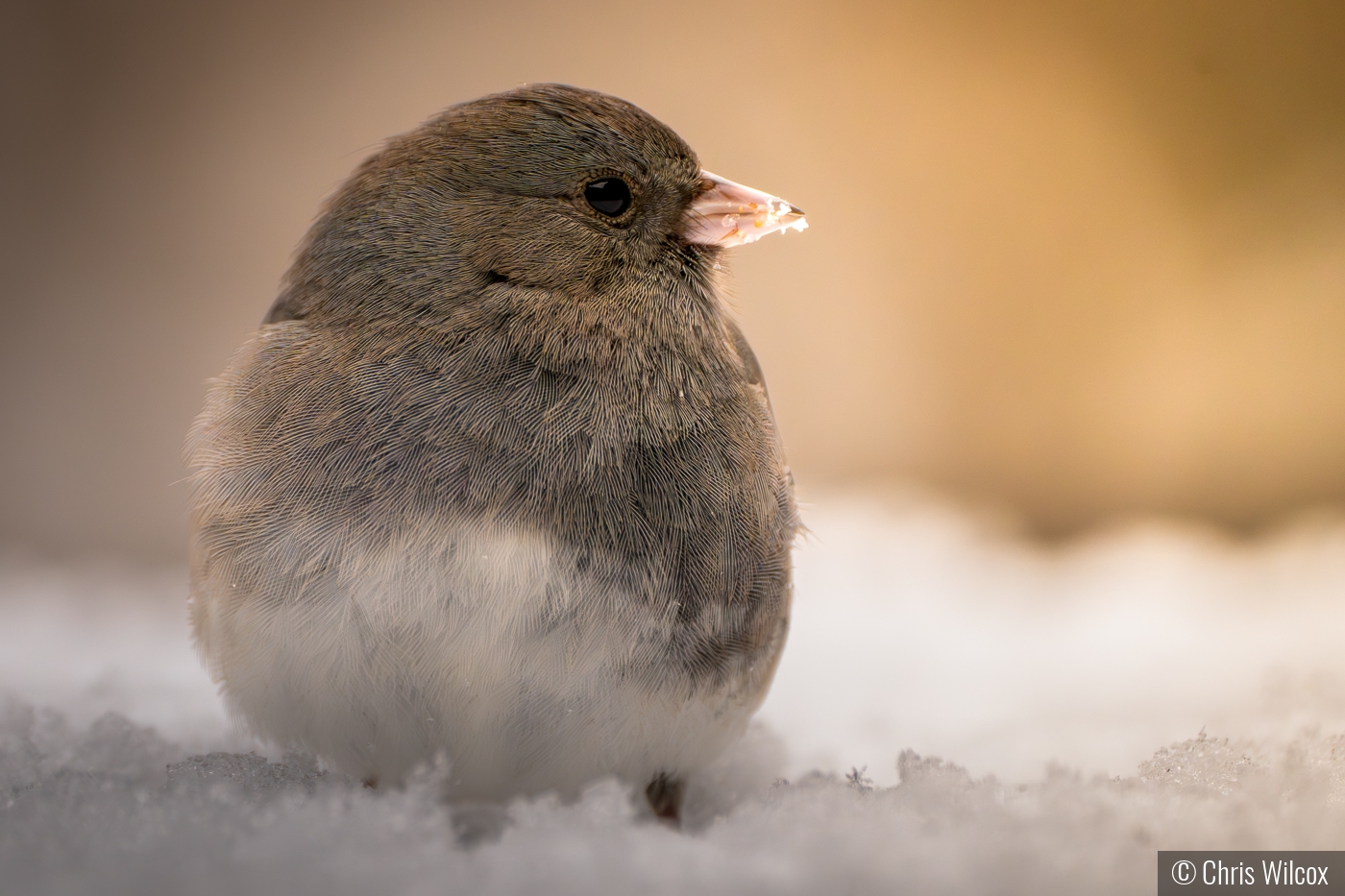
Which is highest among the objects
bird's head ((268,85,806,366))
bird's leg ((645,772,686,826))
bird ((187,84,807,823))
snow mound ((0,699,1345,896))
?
bird's head ((268,85,806,366))

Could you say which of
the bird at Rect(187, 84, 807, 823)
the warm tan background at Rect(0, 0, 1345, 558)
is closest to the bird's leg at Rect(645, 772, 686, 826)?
the bird at Rect(187, 84, 807, 823)

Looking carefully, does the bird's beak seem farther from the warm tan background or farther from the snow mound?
the warm tan background

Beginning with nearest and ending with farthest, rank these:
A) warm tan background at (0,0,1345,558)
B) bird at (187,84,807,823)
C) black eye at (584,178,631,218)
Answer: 1. bird at (187,84,807,823)
2. black eye at (584,178,631,218)
3. warm tan background at (0,0,1345,558)

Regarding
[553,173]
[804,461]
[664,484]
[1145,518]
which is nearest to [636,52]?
[804,461]

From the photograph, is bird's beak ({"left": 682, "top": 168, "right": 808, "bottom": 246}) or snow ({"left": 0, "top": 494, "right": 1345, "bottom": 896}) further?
bird's beak ({"left": 682, "top": 168, "right": 808, "bottom": 246})

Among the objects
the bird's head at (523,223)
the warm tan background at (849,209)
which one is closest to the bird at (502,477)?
the bird's head at (523,223)

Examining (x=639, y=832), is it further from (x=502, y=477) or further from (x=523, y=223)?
(x=523, y=223)

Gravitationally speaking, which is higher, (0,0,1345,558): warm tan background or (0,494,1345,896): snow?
(0,0,1345,558): warm tan background
